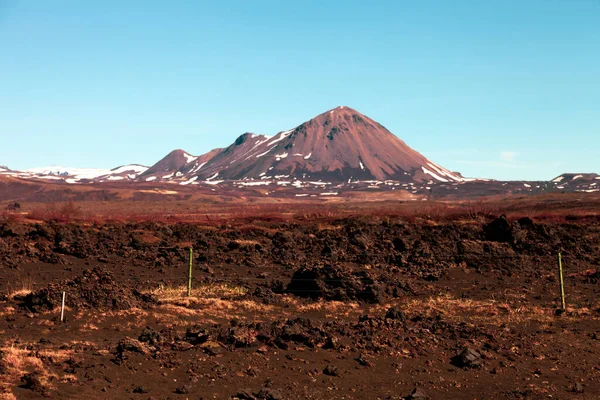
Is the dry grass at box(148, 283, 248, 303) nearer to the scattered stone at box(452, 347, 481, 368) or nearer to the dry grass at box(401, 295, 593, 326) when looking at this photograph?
the dry grass at box(401, 295, 593, 326)

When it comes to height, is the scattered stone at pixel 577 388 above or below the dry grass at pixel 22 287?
below

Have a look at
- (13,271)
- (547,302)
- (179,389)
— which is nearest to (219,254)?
(13,271)

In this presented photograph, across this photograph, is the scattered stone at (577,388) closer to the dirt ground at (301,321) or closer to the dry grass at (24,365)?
the dirt ground at (301,321)

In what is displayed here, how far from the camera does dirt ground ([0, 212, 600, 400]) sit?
12.1m

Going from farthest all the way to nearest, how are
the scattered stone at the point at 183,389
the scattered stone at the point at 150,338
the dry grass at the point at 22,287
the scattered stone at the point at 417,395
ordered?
the dry grass at the point at 22,287 → the scattered stone at the point at 150,338 → the scattered stone at the point at 417,395 → the scattered stone at the point at 183,389

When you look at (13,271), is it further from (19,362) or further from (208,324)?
(19,362)

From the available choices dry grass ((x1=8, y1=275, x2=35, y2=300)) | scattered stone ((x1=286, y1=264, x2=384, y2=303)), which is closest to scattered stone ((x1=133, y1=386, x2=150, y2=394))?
dry grass ((x1=8, y1=275, x2=35, y2=300))

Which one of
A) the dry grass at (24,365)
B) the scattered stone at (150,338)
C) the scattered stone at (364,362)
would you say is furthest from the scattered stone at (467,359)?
the dry grass at (24,365)

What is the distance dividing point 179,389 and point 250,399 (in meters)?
1.32

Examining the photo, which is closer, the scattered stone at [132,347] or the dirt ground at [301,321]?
the dirt ground at [301,321]

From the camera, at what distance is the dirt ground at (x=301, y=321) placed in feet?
39.6

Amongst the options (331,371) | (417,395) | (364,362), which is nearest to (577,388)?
(417,395)

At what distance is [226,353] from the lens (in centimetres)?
1346

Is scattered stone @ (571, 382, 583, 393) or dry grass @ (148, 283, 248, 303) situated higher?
dry grass @ (148, 283, 248, 303)
